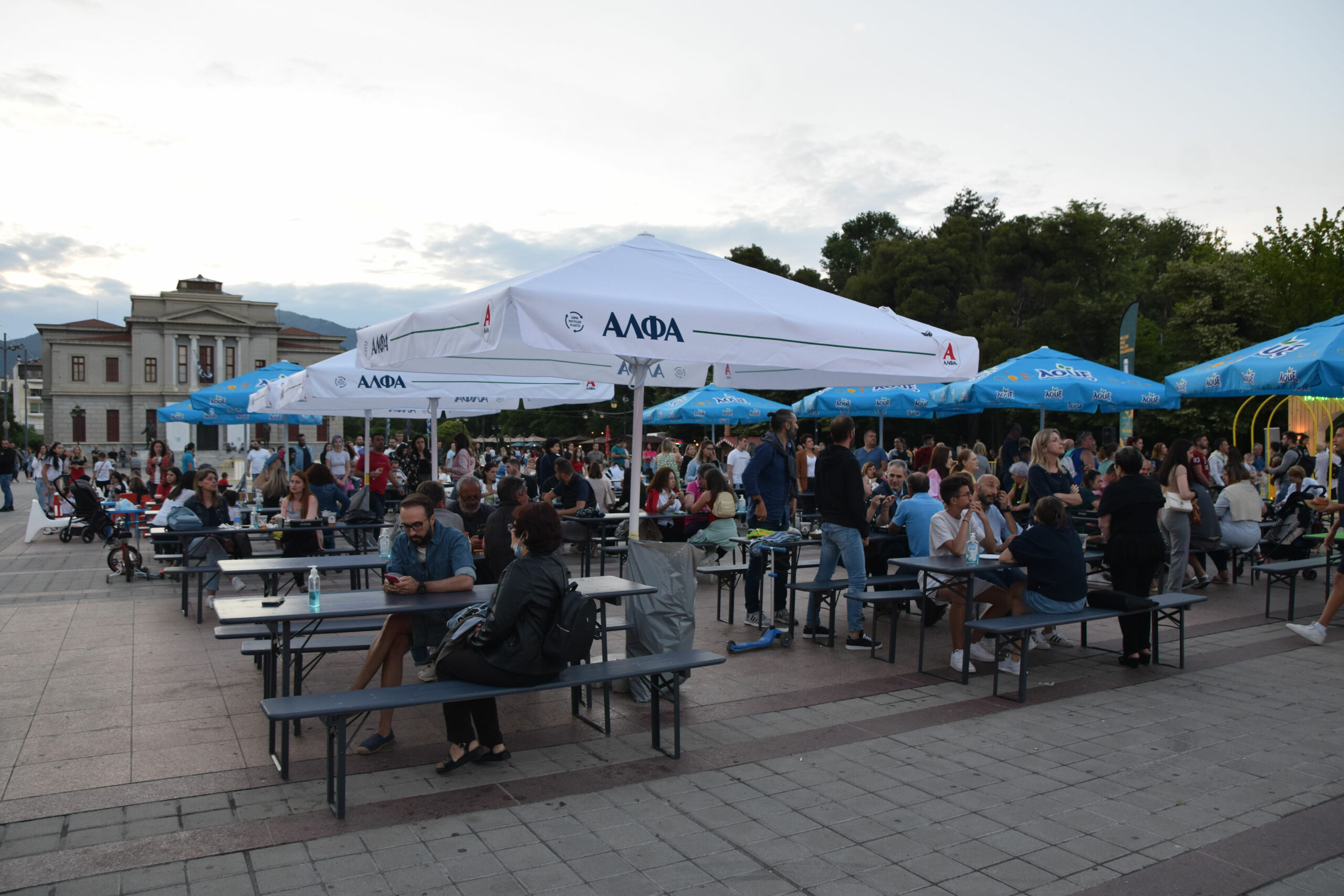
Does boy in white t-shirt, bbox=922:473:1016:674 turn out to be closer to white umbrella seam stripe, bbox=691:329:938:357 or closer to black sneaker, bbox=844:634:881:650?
black sneaker, bbox=844:634:881:650

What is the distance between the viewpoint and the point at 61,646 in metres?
6.96

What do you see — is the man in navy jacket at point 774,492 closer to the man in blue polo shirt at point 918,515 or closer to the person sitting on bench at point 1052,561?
the man in blue polo shirt at point 918,515

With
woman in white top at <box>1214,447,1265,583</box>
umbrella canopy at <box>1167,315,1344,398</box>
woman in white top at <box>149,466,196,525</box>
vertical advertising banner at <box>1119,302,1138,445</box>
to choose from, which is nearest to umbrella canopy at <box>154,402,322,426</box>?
woman in white top at <box>149,466,196,525</box>

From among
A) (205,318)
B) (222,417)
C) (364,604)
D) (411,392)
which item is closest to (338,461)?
(222,417)

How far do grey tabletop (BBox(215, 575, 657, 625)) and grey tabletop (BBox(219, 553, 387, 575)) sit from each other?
109 cm

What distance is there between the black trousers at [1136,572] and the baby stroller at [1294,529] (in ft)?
15.6

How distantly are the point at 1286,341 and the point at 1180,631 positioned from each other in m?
4.24

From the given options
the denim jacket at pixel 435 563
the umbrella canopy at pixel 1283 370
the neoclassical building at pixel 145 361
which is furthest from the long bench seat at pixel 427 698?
the neoclassical building at pixel 145 361

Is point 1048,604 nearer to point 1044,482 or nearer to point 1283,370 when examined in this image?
point 1044,482

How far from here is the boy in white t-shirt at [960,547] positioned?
6539mm

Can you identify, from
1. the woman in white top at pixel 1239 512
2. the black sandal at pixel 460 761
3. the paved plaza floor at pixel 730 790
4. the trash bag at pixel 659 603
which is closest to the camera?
the paved plaza floor at pixel 730 790

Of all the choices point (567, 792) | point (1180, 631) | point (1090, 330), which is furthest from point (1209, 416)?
point (567, 792)

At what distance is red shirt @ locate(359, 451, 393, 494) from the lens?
13797 millimetres

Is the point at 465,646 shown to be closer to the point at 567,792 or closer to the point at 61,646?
the point at 567,792
